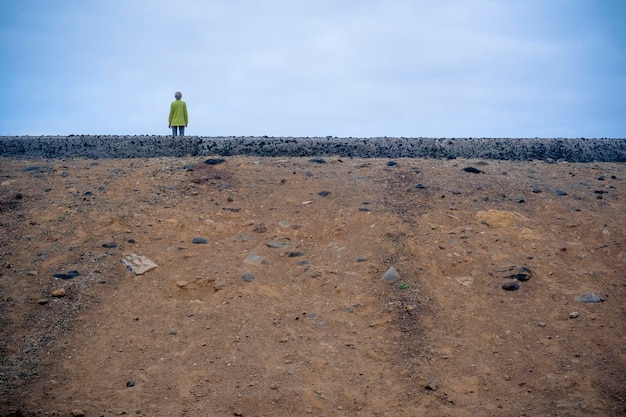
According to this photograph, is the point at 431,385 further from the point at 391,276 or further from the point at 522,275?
the point at 522,275

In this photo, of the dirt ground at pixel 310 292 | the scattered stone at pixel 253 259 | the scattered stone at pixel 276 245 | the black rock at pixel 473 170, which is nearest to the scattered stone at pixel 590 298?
the dirt ground at pixel 310 292

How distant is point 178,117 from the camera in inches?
432

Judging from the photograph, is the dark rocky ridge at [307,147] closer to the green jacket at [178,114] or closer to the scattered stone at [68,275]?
the green jacket at [178,114]

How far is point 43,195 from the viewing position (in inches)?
318

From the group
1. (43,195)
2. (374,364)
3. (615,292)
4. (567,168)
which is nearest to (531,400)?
(374,364)

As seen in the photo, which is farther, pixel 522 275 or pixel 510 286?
pixel 522 275

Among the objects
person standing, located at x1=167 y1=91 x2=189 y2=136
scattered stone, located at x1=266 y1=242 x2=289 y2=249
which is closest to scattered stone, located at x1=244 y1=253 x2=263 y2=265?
scattered stone, located at x1=266 y1=242 x2=289 y2=249

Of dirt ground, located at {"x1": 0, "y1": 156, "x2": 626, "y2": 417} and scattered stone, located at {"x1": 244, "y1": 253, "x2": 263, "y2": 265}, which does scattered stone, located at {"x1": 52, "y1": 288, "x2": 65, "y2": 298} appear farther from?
scattered stone, located at {"x1": 244, "y1": 253, "x2": 263, "y2": 265}

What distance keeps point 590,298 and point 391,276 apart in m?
2.17

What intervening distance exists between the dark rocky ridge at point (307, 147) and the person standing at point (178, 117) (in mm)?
1043

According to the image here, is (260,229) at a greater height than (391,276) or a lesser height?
greater

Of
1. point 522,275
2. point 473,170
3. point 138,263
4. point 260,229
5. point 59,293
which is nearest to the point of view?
point 59,293

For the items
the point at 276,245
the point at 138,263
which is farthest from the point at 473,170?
the point at 138,263

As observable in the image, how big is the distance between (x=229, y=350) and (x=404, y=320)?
1.84 metres
